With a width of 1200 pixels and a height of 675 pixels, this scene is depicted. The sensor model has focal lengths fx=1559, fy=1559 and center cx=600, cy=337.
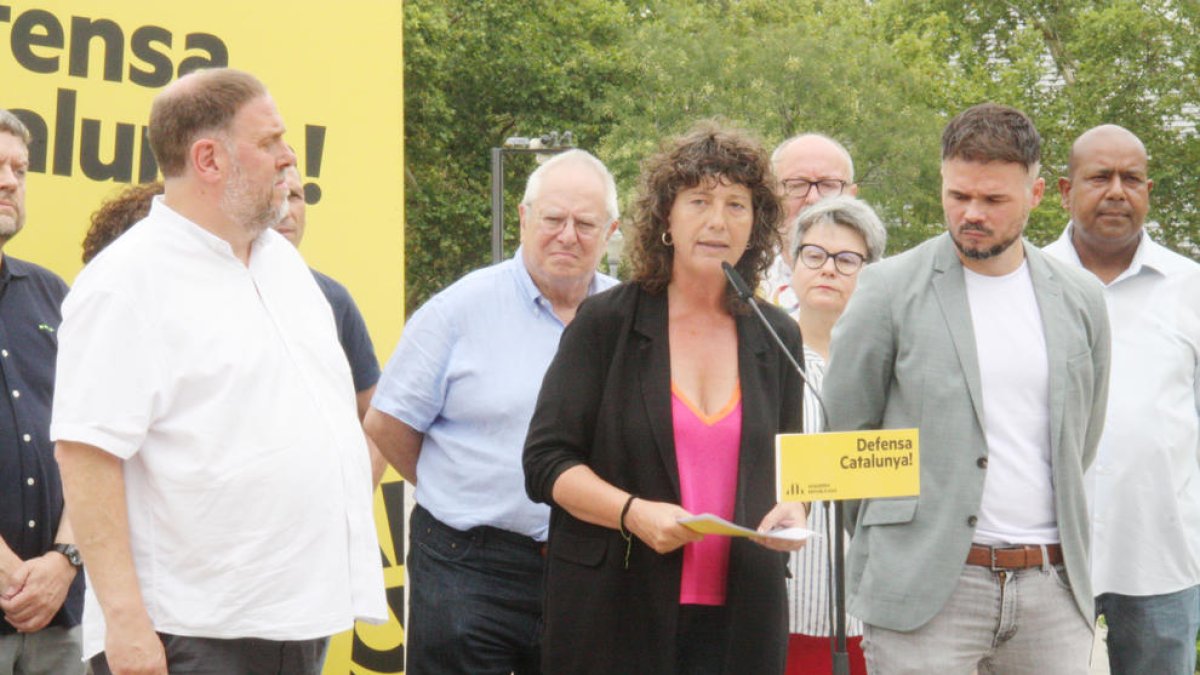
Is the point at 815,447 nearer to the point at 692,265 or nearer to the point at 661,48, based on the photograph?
the point at 692,265

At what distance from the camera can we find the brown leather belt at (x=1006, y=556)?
385 centimetres

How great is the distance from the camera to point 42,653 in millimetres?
4270

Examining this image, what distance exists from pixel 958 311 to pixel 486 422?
1.36m

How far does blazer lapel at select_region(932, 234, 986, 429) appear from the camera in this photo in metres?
3.88

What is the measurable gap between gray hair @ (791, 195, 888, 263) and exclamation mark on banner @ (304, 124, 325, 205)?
1.80 metres

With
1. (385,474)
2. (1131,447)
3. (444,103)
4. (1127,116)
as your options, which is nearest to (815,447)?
(1131,447)

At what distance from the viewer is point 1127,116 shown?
2831 centimetres

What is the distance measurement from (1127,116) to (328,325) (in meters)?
27.0

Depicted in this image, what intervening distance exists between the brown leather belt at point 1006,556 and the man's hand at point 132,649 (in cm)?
195

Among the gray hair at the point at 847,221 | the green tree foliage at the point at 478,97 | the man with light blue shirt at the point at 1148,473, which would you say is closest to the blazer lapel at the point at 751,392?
the gray hair at the point at 847,221

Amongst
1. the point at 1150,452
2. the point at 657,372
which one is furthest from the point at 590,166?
the point at 1150,452

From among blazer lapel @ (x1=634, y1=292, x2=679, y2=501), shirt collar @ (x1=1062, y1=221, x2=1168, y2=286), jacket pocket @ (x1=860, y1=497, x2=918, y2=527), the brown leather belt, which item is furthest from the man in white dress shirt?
shirt collar @ (x1=1062, y1=221, x2=1168, y2=286)

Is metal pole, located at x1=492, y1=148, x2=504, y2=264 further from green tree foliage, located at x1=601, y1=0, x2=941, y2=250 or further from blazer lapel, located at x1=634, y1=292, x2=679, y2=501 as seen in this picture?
blazer lapel, located at x1=634, y1=292, x2=679, y2=501

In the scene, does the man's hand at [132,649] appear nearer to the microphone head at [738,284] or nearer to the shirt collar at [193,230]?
the shirt collar at [193,230]
